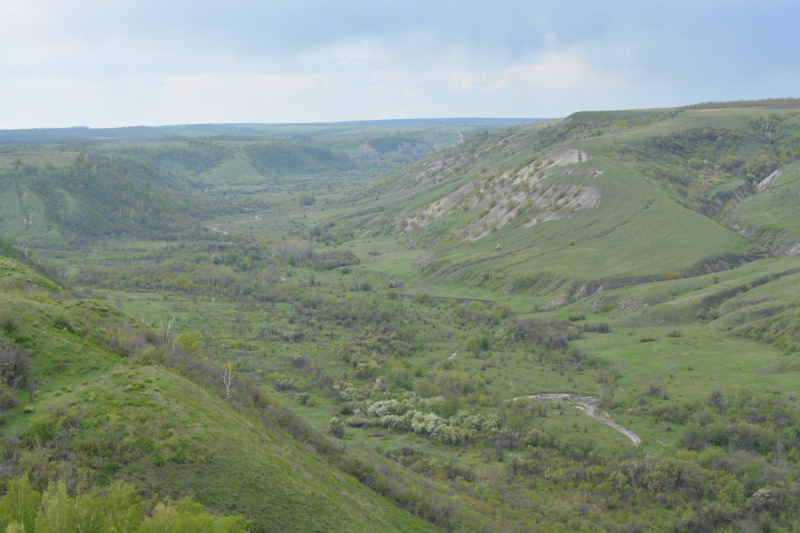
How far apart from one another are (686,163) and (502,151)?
65.3m

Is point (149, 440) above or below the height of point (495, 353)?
above

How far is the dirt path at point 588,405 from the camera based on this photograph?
109 feet

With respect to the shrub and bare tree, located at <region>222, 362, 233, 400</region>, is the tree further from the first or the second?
bare tree, located at <region>222, 362, 233, 400</region>

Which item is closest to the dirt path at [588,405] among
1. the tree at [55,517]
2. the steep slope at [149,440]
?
the steep slope at [149,440]

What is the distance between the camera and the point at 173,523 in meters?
11.7

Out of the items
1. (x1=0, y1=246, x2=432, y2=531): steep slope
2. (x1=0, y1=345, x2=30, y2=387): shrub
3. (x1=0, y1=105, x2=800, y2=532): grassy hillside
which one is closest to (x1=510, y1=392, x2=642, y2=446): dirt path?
(x1=0, y1=105, x2=800, y2=532): grassy hillside

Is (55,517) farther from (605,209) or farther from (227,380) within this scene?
(605,209)

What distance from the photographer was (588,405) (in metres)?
37.9

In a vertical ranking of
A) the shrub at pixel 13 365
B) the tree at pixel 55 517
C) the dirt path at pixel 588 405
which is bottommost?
the dirt path at pixel 588 405

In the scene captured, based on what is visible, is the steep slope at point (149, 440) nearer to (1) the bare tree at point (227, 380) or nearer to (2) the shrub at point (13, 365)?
(2) the shrub at point (13, 365)

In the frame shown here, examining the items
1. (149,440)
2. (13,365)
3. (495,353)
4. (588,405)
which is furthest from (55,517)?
(495,353)

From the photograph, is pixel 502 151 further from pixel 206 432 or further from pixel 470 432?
pixel 206 432

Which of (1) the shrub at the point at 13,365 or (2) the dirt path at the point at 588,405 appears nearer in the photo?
(1) the shrub at the point at 13,365

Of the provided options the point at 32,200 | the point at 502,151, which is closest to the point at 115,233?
the point at 32,200
